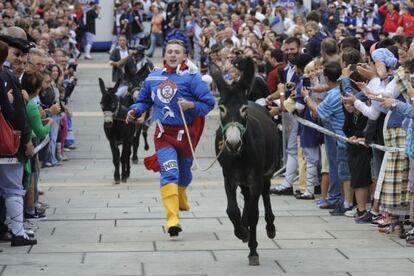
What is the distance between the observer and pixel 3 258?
420 inches

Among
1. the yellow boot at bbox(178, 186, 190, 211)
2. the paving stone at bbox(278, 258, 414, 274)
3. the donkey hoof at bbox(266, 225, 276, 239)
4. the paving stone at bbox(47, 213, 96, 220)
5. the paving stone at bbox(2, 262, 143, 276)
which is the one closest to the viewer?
the paving stone at bbox(2, 262, 143, 276)

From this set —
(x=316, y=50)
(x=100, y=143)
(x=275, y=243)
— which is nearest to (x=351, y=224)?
(x=275, y=243)

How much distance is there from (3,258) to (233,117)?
2.51 m

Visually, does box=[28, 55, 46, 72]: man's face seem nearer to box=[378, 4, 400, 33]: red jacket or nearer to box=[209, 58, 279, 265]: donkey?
box=[209, 58, 279, 265]: donkey

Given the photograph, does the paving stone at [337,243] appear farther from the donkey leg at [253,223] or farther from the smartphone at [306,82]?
the smartphone at [306,82]

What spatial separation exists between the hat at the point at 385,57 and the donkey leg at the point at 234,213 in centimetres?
255

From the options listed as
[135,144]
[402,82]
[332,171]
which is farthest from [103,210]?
[135,144]

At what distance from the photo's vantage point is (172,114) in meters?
12.1

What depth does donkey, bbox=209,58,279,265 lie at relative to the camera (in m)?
10.4

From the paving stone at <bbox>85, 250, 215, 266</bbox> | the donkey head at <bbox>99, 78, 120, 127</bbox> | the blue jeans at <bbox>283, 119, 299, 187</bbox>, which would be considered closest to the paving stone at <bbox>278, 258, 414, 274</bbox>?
the paving stone at <bbox>85, 250, 215, 266</bbox>

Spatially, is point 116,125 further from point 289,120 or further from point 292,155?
point 292,155

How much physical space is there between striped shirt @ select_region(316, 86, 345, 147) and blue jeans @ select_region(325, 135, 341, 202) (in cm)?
26

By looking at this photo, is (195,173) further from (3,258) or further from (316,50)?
(3,258)

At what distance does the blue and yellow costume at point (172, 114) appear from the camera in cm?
1204
